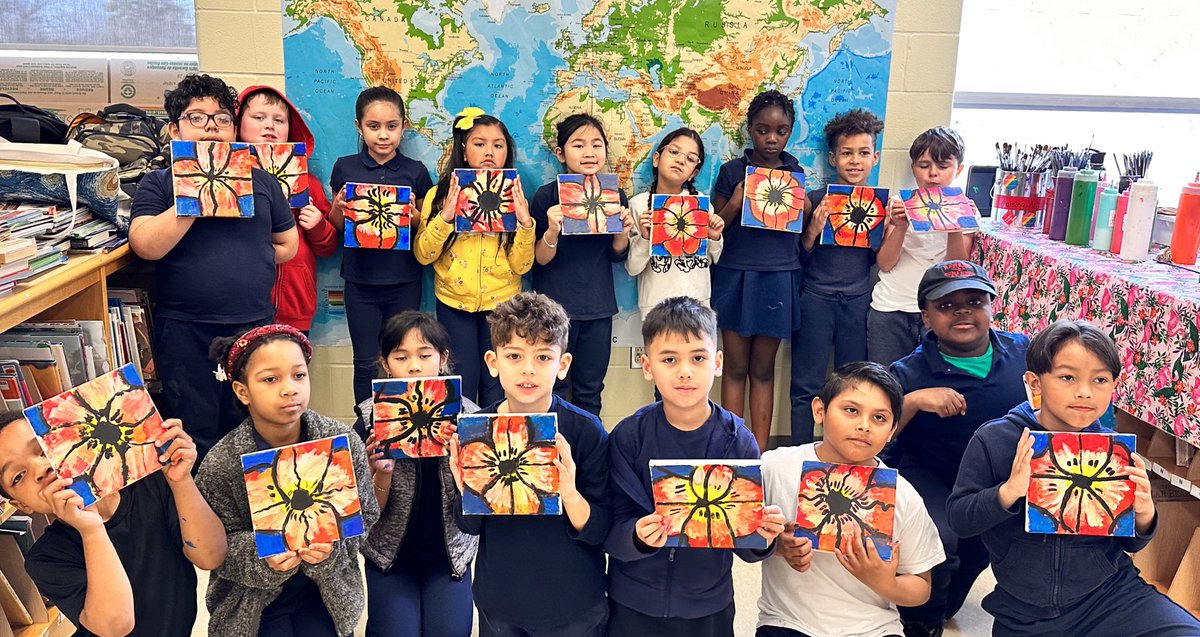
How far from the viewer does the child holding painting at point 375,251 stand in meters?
3.19

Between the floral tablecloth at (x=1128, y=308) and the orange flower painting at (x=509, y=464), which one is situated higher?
the floral tablecloth at (x=1128, y=308)

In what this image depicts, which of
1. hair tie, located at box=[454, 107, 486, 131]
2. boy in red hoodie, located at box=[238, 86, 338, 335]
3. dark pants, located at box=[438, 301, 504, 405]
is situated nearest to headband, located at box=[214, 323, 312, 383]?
boy in red hoodie, located at box=[238, 86, 338, 335]

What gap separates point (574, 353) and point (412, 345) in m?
1.11

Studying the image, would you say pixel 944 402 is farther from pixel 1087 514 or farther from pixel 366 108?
pixel 366 108

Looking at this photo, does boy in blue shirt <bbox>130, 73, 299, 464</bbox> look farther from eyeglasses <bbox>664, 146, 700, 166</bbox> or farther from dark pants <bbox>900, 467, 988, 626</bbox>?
dark pants <bbox>900, 467, 988, 626</bbox>

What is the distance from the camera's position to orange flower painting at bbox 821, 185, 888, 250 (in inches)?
127

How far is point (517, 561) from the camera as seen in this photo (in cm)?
194

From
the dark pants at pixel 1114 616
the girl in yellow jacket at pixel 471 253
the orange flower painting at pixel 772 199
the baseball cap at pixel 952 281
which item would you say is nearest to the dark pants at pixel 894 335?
the orange flower painting at pixel 772 199

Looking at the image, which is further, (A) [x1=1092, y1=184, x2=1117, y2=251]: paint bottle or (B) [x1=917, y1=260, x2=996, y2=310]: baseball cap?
(A) [x1=1092, y1=184, x2=1117, y2=251]: paint bottle

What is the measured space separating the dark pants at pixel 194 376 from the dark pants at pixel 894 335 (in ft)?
6.90

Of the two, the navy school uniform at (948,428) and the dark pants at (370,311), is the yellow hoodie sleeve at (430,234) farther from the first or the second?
the navy school uniform at (948,428)

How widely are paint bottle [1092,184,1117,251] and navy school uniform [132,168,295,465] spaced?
8.54ft

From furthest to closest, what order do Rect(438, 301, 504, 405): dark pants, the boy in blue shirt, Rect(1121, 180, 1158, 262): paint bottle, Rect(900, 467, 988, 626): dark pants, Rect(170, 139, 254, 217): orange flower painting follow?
1. Rect(438, 301, 504, 405): dark pants
2. Rect(1121, 180, 1158, 262): paint bottle
3. the boy in blue shirt
4. Rect(170, 139, 254, 217): orange flower painting
5. Rect(900, 467, 988, 626): dark pants

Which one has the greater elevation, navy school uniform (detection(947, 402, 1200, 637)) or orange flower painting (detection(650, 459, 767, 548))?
orange flower painting (detection(650, 459, 767, 548))
